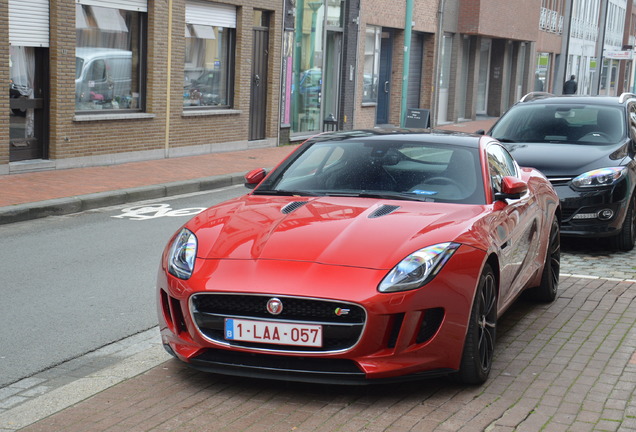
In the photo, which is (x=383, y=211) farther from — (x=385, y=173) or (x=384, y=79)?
(x=384, y=79)

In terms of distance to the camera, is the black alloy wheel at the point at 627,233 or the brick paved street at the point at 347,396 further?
the black alloy wheel at the point at 627,233

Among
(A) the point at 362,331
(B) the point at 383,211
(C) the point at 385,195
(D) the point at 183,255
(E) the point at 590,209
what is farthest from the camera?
(E) the point at 590,209

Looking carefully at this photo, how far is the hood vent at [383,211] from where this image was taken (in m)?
5.48

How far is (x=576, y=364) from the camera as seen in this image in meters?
5.66

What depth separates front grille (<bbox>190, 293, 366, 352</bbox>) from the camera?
4.72 meters

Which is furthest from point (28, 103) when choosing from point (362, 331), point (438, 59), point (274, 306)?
point (438, 59)

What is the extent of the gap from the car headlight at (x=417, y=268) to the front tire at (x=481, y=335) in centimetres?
31

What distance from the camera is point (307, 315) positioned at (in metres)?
4.75

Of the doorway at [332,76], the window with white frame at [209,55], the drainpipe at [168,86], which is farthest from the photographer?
the doorway at [332,76]

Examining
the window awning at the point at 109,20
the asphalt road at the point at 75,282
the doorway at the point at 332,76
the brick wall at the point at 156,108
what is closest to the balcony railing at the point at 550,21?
the doorway at the point at 332,76

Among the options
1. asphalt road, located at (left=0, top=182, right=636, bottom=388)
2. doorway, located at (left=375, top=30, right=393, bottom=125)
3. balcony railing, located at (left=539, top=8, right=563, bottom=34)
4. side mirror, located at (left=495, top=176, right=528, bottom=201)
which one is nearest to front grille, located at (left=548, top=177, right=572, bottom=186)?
asphalt road, located at (left=0, top=182, right=636, bottom=388)

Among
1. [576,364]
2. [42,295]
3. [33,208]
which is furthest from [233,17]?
[576,364]

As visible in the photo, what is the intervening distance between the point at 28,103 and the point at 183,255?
11.0 m

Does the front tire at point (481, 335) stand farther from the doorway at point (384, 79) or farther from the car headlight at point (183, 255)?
the doorway at point (384, 79)
